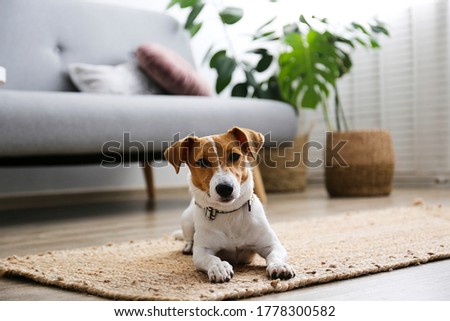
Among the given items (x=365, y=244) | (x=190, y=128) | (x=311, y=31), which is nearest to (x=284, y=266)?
(x=365, y=244)

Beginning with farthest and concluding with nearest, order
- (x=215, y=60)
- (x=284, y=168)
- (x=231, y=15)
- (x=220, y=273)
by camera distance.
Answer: (x=284, y=168), (x=215, y=60), (x=231, y=15), (x=220, y=273)

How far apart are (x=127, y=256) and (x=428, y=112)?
238 cm

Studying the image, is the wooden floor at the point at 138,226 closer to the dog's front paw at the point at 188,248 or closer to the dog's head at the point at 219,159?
the dog's head at the point at 219,159

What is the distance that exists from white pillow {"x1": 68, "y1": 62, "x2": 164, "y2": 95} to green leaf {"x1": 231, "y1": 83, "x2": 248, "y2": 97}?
560 millimetres

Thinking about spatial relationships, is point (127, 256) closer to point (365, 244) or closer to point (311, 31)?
point (365, 244)

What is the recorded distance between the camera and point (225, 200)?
3.53 feet

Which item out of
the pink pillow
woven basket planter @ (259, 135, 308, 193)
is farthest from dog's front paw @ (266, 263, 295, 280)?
woven basket planter @ (259, 135, 308, 193)

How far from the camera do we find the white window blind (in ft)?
10.4

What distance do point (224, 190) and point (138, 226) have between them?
1015mm

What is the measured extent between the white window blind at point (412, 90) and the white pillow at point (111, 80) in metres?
1.50

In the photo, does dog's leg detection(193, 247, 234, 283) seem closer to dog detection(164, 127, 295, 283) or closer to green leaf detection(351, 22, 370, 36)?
dog detection(164, 127, 295, 283)

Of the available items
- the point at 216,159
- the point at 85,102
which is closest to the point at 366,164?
the point at 85,102

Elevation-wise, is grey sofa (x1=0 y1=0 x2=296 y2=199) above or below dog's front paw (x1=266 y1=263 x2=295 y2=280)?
above

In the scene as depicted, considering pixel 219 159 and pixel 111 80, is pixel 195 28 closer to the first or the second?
pixel 111 80
